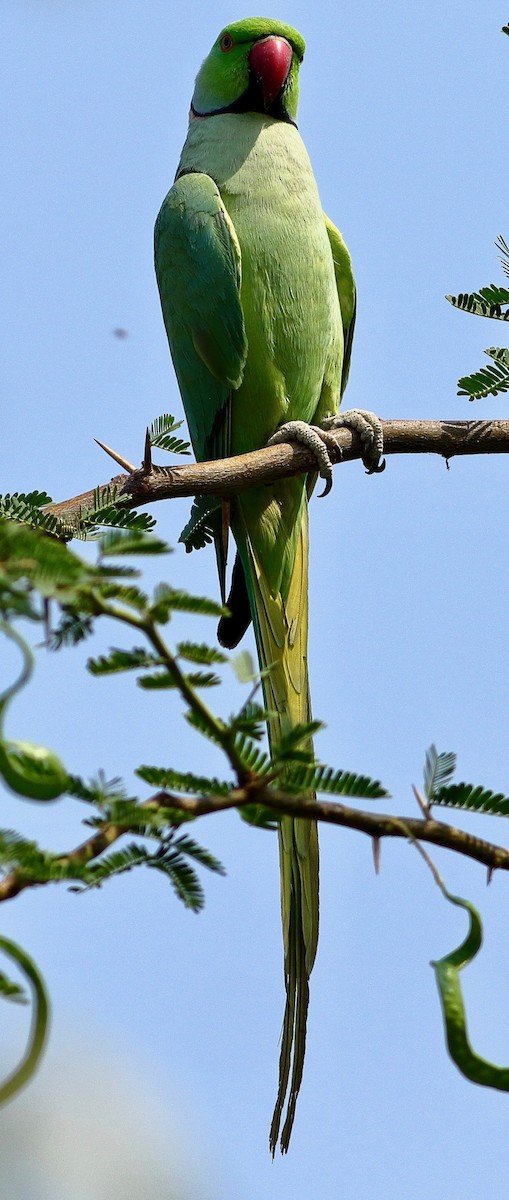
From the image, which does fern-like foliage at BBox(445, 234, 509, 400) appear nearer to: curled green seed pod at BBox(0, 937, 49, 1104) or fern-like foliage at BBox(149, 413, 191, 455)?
fern-like foliage at BBox(149, 413, 191, 455)

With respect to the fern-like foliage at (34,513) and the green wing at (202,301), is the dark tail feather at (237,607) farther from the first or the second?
the fern-like foliage at (34,513)

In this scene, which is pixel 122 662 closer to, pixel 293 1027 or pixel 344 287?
pixel 293 1027

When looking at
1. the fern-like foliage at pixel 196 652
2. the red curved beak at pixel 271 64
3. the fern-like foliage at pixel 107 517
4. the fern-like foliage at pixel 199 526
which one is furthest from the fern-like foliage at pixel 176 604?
the red curved beak at pixel 271 64

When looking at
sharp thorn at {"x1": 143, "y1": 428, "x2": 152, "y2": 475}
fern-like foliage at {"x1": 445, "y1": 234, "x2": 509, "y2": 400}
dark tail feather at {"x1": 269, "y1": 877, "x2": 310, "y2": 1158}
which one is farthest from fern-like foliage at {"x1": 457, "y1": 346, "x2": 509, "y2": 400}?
dark tail feather at {"x1": 269, "y1": 877, "x2": 310, "y2": 1158}

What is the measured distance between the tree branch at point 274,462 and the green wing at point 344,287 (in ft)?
3.45

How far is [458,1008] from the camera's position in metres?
1.47

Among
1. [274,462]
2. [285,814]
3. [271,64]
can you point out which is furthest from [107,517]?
[271,64]

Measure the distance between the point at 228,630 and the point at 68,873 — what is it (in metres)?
3.07

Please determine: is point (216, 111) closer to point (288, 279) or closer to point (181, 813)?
point (288, 279)

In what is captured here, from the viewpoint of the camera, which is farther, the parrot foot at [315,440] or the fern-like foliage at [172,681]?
the parrot foot at [315,440]

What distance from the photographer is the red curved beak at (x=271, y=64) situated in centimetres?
473

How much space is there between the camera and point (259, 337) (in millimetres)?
4227

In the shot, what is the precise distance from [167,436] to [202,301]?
1.23 metres

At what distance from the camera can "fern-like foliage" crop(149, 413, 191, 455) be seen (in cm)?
315
